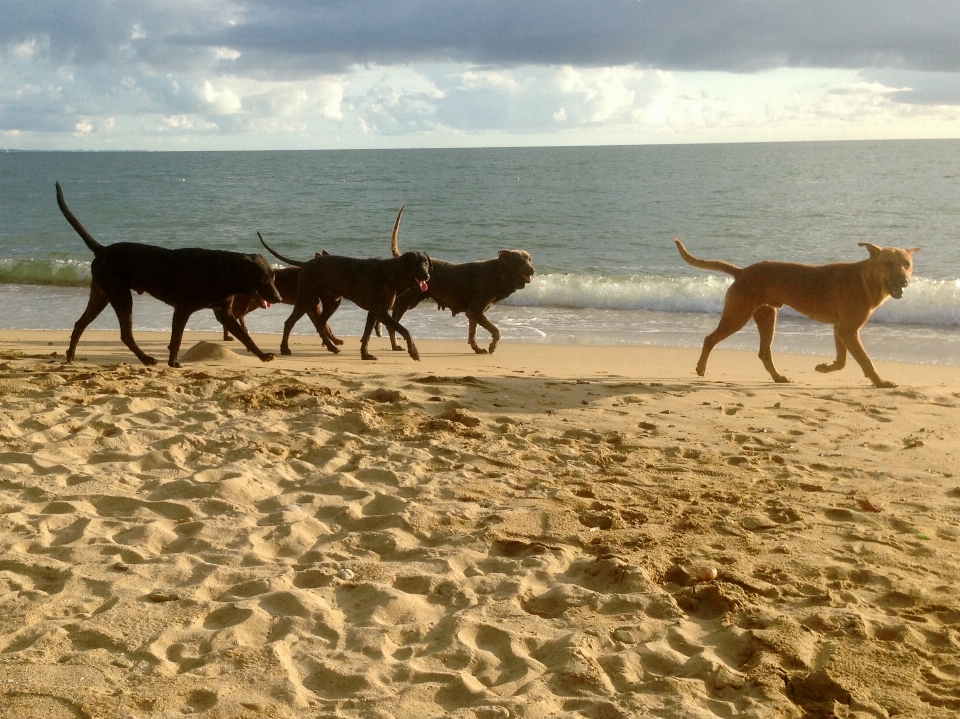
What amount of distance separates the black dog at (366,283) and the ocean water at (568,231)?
2.89m

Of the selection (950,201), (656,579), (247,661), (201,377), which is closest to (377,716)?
(247,661)

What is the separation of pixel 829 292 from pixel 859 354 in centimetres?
63

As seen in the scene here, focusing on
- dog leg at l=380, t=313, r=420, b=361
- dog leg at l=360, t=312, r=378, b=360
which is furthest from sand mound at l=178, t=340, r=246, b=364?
dog leg at l=380, t=313, r=420, b=361

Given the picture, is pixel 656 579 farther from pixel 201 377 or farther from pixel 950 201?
pixel 950 201

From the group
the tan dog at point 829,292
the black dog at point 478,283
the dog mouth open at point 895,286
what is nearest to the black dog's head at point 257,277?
the black dog at point 478,283

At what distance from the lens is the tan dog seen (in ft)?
27.4

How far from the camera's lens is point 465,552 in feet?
13.6

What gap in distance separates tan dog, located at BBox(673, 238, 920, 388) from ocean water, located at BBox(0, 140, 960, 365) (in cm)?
288

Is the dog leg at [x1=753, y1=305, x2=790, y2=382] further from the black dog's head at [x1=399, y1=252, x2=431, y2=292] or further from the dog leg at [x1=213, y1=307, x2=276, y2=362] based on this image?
the dog leg at [x1=213, y1=307, x2=276, y2=362]

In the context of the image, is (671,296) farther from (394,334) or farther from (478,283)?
(394,334)

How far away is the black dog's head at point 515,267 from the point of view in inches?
424

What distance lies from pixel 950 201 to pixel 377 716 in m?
39.4

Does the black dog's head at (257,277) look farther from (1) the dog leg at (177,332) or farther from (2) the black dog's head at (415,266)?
(2) the black dog's head at (415,266)

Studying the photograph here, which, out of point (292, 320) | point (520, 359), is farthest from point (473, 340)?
point (292, 320)
